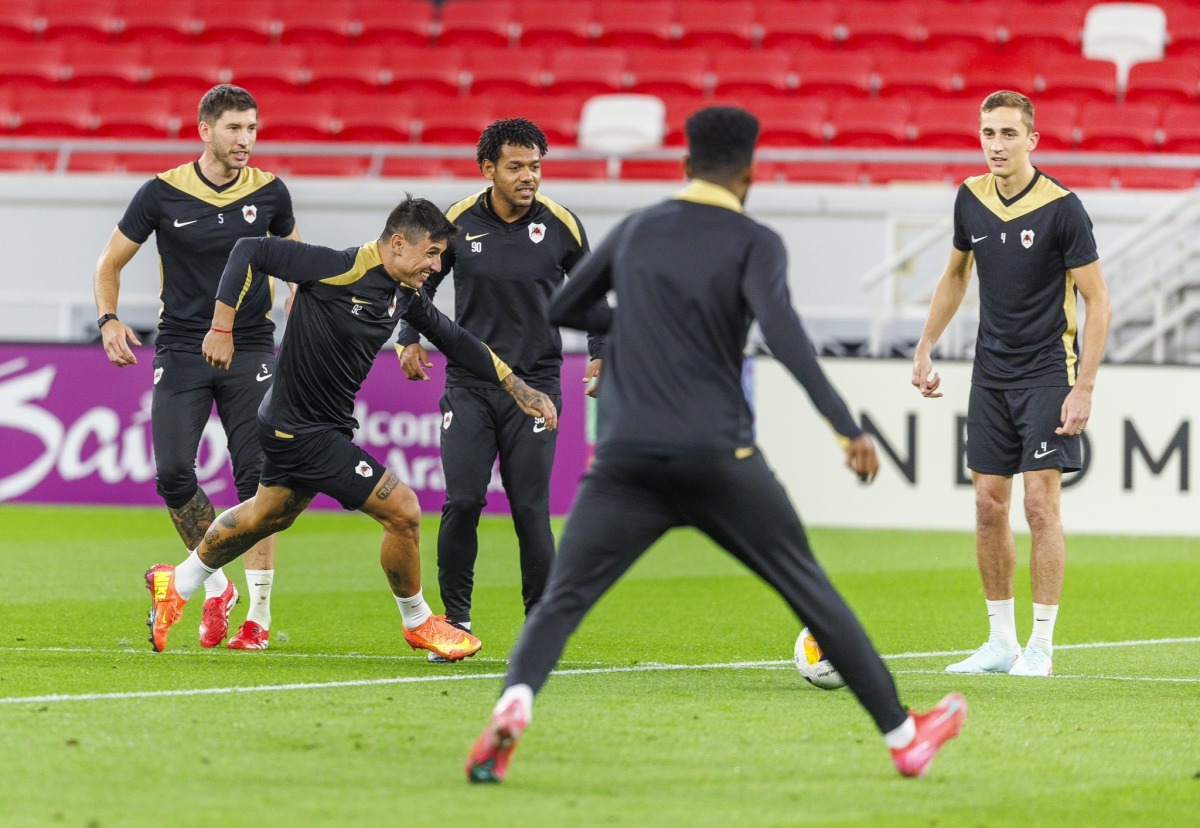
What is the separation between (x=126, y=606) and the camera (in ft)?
32.1

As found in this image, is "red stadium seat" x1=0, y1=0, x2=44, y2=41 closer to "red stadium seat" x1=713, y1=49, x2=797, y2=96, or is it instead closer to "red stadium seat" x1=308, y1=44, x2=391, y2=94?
"red stadium seat" x1=308, y1=44, x2=391, y2=94

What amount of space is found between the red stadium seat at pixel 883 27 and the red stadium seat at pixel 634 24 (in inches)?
85.8

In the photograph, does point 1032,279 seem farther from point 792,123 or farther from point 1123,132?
point 1123,132

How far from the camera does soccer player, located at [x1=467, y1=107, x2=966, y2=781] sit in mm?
4965

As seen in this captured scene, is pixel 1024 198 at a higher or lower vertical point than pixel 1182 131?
lower

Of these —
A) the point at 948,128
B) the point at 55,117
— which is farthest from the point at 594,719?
the point at 55,117

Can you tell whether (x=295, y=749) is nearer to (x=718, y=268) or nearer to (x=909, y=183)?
(x=718, y=268)

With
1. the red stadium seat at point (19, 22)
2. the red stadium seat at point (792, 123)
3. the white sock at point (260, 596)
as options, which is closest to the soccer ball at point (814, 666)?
the white sock at point (260, 596)

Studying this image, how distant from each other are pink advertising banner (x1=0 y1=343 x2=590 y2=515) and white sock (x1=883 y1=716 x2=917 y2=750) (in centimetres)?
1072

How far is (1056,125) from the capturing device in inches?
801

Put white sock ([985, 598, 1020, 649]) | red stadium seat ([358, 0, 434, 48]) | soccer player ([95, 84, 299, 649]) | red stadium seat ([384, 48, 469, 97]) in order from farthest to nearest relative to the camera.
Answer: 1. red stadium seat ([358, 0, 434, 48])
2. red stadium seat ([384, 48, 469, 97])
3. soccer player ([95, 84, 299, 649])
4. white sock ([985, 598, 1020, 649])

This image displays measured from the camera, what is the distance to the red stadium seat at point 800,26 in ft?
74.4

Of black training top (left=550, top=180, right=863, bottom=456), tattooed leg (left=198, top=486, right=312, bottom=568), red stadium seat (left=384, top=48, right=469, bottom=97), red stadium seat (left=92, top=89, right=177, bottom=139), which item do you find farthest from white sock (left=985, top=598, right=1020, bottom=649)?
red stadium seat (left=92, top=89, right=177, bottom=139)

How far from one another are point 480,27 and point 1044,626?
16.7m
